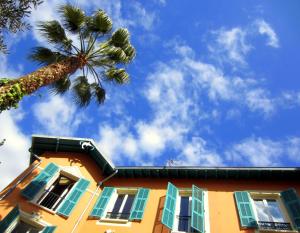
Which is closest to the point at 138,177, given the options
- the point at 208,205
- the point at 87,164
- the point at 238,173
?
the point at 87,164

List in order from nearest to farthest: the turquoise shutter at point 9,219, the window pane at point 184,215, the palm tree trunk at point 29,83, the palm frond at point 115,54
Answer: the palm tree trunk at point 29,83 < the turquoise shutter at point 9,219 < the window pane at point 184,215 < the palm frond at point 115,54

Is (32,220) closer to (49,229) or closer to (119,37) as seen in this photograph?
(49,229)

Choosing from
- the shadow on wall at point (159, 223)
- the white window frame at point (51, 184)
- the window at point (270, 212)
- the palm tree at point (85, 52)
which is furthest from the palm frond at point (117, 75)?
the window at point (270, 212)

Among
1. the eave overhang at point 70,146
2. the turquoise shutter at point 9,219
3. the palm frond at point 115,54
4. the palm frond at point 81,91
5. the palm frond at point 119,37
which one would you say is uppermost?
the palm frond at point 119,37

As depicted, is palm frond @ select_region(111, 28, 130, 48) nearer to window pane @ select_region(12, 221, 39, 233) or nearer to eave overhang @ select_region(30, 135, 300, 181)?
eave overhang @ select_region(30, 135, 300, 181)

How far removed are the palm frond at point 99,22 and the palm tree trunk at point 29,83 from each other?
85.2 inches

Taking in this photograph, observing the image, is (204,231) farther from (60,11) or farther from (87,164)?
(60,11)

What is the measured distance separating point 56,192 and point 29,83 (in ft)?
21.5

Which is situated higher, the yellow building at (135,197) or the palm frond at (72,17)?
the palm frond at (72,17)

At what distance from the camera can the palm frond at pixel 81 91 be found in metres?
12.3

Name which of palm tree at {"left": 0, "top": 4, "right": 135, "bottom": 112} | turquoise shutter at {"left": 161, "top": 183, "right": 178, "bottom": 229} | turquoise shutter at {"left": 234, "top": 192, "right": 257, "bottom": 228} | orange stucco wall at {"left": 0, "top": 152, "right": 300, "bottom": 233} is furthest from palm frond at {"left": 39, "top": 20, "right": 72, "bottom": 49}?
turquoise shutter at {"left": 234, "top": 192, "right": 257, "bottom": 228}

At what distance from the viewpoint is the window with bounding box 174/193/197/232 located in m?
10.3

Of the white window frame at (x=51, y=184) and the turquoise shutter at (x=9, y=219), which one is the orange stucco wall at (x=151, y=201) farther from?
the turquoise shutter at (x=9, y=219)

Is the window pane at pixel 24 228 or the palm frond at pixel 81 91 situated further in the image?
the palm frond at pixel 81 91
